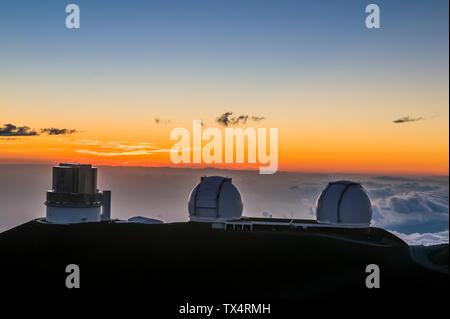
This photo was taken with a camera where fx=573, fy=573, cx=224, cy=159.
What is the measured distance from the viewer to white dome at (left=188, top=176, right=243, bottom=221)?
63.5 metres

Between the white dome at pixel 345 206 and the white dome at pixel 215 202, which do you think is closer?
the white dome at pixel 345 206

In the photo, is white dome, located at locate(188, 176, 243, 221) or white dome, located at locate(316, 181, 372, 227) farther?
white dome, located at locate(188, 176, 243, 221)

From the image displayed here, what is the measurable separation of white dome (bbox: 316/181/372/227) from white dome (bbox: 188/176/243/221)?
9.66 m

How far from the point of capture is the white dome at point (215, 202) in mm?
63469

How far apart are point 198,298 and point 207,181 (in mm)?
19160

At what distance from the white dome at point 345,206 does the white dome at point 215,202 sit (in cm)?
966

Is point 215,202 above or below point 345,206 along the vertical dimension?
above

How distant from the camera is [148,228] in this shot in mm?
62281

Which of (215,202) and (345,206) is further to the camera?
(215,202)

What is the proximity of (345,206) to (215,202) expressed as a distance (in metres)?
14.3

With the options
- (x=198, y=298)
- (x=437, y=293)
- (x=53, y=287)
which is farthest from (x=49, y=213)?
(x=437, y=293)

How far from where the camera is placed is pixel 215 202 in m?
63.4
